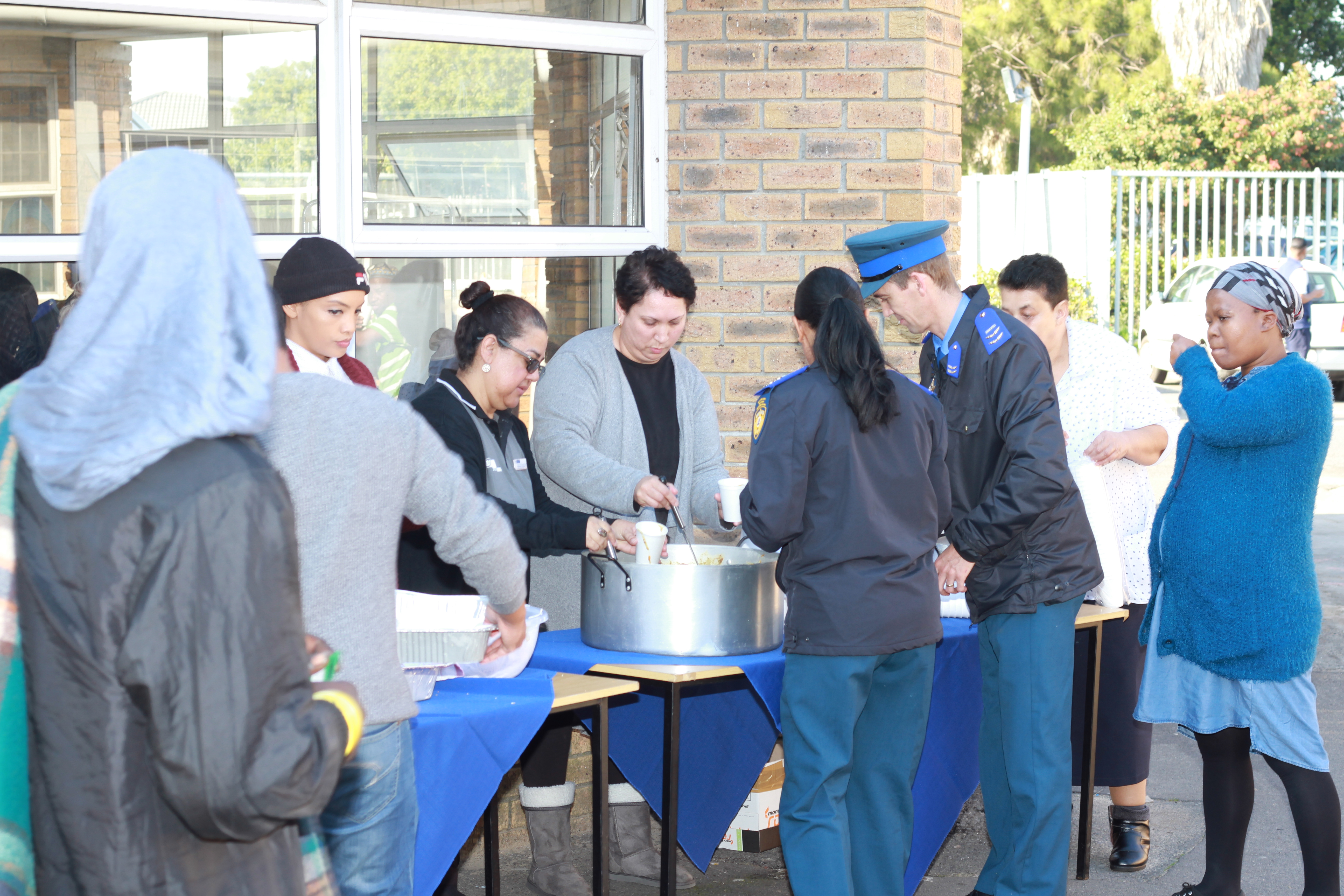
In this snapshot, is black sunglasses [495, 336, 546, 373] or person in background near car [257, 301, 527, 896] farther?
black sunglasses [495, 336, 546, 373]

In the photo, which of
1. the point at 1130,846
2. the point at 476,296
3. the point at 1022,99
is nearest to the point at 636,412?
the point at 476,296

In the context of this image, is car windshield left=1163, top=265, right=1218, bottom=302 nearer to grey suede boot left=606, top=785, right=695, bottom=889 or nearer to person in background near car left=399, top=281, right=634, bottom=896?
grey suede boot left=606, top=785, right=695, bottom=889

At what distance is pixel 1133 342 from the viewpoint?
58.4 ft

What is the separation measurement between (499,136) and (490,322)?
1265mm

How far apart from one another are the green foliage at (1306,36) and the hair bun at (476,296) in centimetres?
2628

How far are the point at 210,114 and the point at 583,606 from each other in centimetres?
192

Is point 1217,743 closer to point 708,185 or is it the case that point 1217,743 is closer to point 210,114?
point 708,185

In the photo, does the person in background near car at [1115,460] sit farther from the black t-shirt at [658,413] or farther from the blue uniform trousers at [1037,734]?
the black t-shirt at [658,413]

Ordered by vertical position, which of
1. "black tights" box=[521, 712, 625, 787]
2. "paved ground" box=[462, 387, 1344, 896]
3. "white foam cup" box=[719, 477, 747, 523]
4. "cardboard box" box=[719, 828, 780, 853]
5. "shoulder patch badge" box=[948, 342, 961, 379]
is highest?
"shoulder patch badge" box=[948, 342, 961, 379]

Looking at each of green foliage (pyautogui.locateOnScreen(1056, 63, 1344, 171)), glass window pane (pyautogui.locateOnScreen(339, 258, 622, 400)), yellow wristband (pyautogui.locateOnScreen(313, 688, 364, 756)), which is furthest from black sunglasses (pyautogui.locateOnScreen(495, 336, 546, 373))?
green foliage (pyautogui.locateOnScreen(1056, 63, 1344, 171))

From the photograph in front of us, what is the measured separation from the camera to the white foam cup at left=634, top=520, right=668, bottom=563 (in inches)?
129

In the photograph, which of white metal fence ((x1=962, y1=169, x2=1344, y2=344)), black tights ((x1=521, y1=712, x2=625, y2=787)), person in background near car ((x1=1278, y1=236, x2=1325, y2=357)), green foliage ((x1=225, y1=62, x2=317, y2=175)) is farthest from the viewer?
white metal fence ((x1=962, y1=169, x2=1344, y2=344))

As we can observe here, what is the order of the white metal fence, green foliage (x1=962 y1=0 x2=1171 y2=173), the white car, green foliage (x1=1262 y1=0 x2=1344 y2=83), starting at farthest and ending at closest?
green foliage (x1=962 y1=0 x2=1171 y2=173)
green foliage (x1=1262 y1=0 x2=1344 y2=83)
the white metal fence
the white car

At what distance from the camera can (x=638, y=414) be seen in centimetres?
386
